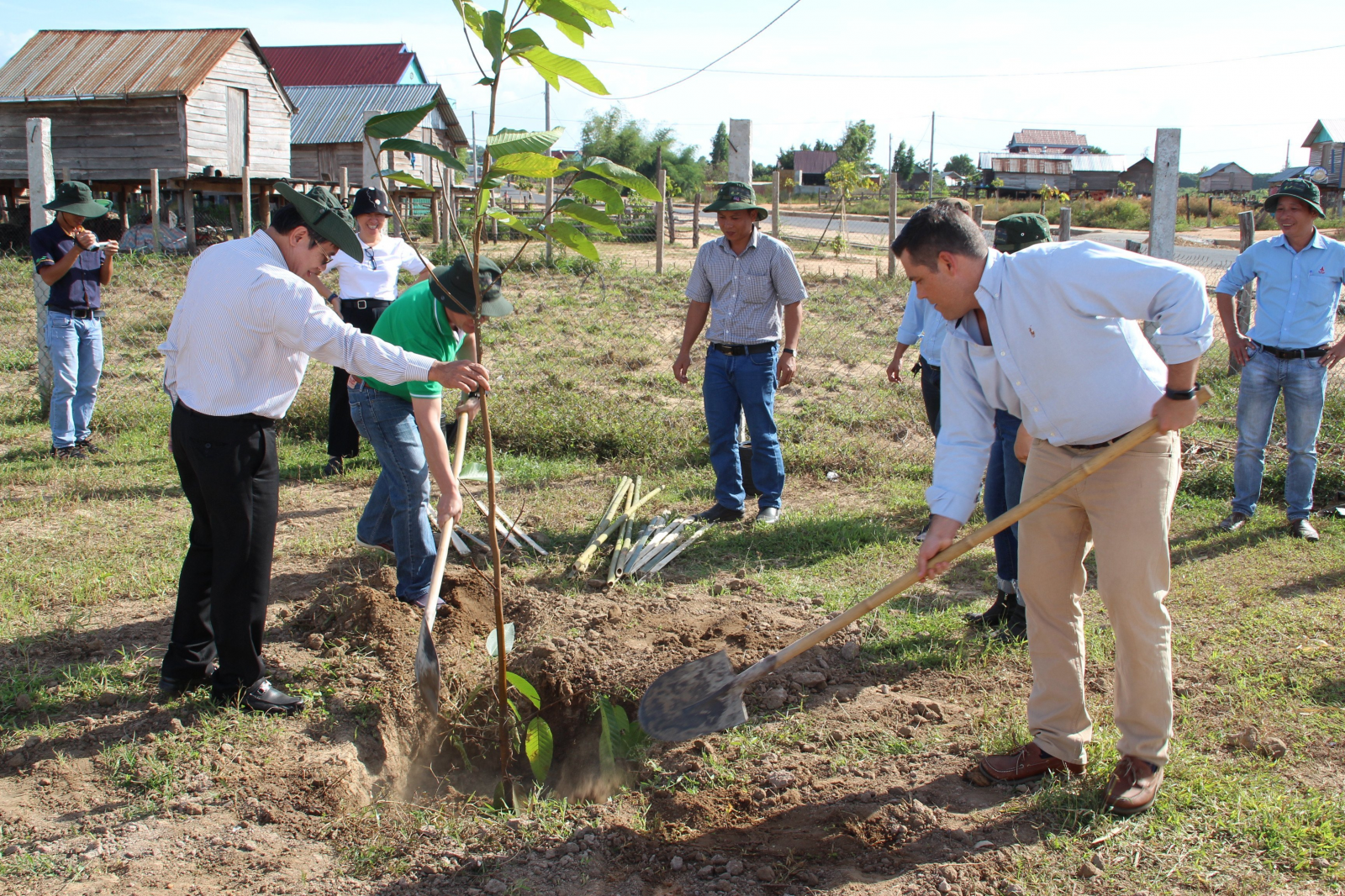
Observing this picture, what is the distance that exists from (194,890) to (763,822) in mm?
1736

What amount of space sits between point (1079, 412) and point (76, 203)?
7.20 m

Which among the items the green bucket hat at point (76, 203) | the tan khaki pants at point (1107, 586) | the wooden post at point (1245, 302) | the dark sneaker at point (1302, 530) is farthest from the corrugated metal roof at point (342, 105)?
the tan khaki pants at point (1107, 586)

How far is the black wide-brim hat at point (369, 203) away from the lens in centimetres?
570

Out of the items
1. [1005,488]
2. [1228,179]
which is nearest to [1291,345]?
[1005,488]

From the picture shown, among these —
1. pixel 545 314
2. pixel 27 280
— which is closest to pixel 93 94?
pixel 27 280

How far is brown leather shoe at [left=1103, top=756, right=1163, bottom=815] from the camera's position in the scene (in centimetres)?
282

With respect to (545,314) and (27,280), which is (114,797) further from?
(27,280)

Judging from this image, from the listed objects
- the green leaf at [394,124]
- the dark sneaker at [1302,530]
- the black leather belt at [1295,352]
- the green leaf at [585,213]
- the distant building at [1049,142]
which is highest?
the distant building at [1049,142]

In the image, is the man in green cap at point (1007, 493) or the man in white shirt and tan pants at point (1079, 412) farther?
the man in green cap at point (1007, 493)

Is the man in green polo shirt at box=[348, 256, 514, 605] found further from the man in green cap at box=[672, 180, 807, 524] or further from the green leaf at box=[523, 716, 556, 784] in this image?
the man in green cap at box=[672, 180, 807, 524]

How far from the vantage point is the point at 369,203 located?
574 centimetres

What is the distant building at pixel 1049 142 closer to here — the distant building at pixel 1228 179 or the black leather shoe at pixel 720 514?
the distant building at pixel 1228 179

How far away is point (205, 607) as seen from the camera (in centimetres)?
355

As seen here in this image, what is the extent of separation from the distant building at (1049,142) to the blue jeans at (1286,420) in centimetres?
7013
